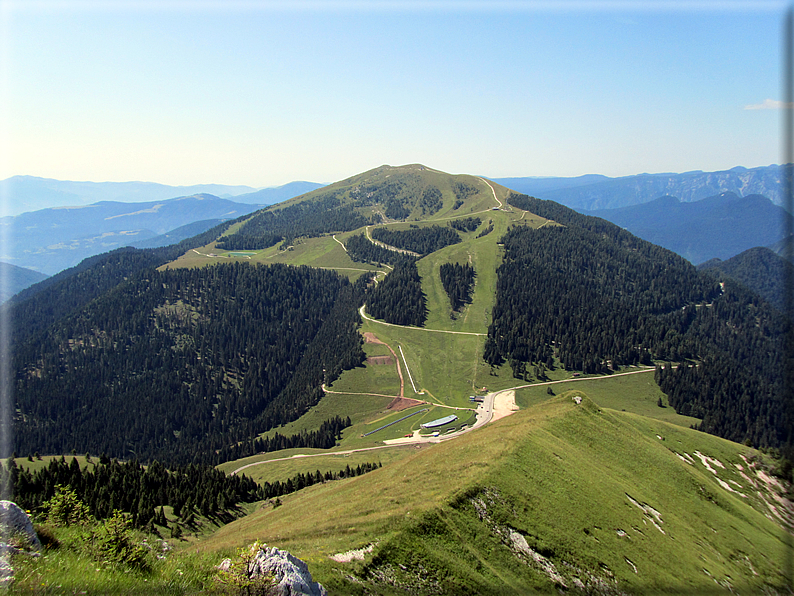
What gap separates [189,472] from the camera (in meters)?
95.6

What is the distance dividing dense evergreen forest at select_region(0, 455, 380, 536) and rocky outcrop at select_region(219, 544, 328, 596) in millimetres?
56342

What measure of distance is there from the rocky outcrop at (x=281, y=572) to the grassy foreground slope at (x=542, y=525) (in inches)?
340

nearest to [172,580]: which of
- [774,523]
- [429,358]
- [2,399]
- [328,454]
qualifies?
[774,523]

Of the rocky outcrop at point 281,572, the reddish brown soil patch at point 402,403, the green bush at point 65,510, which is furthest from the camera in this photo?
the reddish brown soil patch at point 402,403

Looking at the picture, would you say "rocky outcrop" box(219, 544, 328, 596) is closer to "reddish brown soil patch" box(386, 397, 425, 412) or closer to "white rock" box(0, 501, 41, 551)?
"white rock" box(0, 501, 41, 551)

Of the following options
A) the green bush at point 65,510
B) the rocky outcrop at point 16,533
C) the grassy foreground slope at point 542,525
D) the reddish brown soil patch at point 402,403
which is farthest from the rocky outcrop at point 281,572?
the reddish brown soil patch at point 402,403

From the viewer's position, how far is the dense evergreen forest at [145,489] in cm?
6969

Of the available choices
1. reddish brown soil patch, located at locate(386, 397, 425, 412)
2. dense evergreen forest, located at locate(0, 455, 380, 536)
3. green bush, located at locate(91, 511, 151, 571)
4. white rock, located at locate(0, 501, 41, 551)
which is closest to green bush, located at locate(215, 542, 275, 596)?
green bush, located at locate(91, 511, 151, 571)

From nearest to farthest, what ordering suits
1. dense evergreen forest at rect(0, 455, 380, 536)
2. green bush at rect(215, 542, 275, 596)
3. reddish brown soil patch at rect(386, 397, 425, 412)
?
green bush at rect(215, 542, 275, 596)
dense evergreen forest at rect(0, 455, 380, 536)
reddish brown soil patch at rect(386, 397, 425, 412)

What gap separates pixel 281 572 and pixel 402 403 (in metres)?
150

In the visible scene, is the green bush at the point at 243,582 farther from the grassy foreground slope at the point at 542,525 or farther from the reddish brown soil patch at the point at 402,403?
the reddish brown soil patch at the point at 402,403

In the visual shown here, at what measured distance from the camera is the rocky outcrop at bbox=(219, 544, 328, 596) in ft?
62.3

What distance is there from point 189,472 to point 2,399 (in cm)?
15737

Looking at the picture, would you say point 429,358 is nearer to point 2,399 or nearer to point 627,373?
point 627,373
